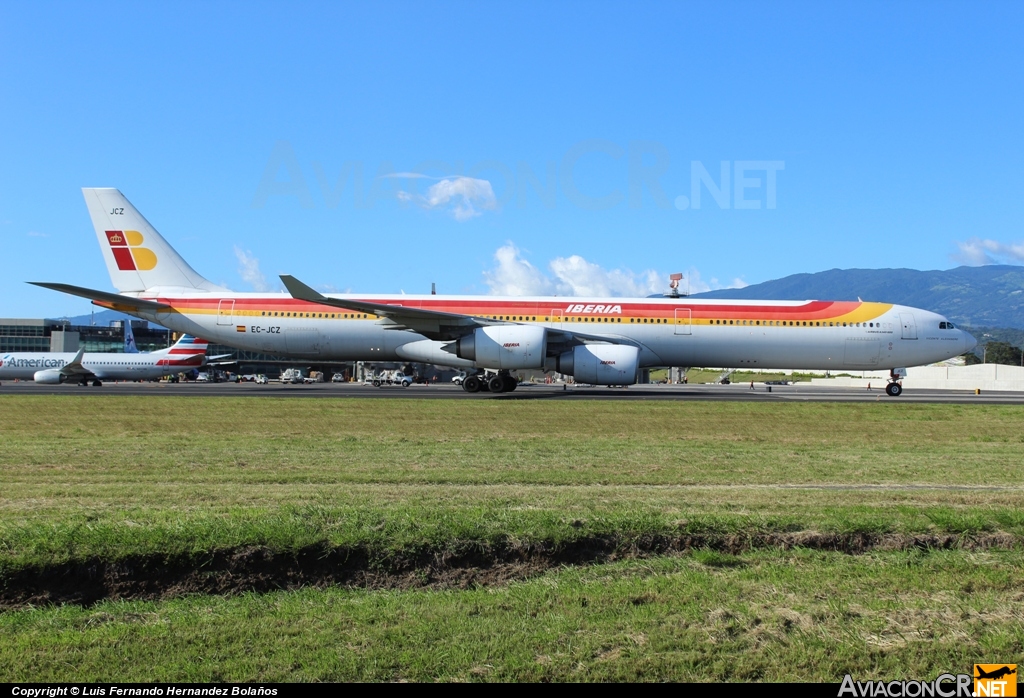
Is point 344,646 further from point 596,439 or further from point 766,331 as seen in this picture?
point 766,331

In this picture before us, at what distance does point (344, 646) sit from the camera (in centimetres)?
492

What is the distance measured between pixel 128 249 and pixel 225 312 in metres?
5.17

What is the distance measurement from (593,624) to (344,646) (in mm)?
1576

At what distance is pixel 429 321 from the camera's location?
96.9 feet

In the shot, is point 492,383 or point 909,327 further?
point 909,327

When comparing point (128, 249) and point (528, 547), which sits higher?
point (128, 249)

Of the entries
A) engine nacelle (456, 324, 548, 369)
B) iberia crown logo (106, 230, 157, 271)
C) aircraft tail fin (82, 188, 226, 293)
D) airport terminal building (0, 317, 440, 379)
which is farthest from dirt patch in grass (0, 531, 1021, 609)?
airport terminal building (0, 317, 440, 379)

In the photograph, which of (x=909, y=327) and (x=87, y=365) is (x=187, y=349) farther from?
(x=909, y=327)

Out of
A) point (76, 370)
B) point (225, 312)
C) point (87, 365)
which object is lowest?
point (76, 370)

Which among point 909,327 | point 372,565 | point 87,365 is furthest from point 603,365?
point 87,365

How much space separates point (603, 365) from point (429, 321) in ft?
21.1

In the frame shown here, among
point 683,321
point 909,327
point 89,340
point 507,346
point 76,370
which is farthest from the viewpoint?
point 89,340

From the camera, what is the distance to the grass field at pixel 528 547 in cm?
479

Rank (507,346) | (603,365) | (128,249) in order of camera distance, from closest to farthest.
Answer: (603,365), (507,346), (128,249)
